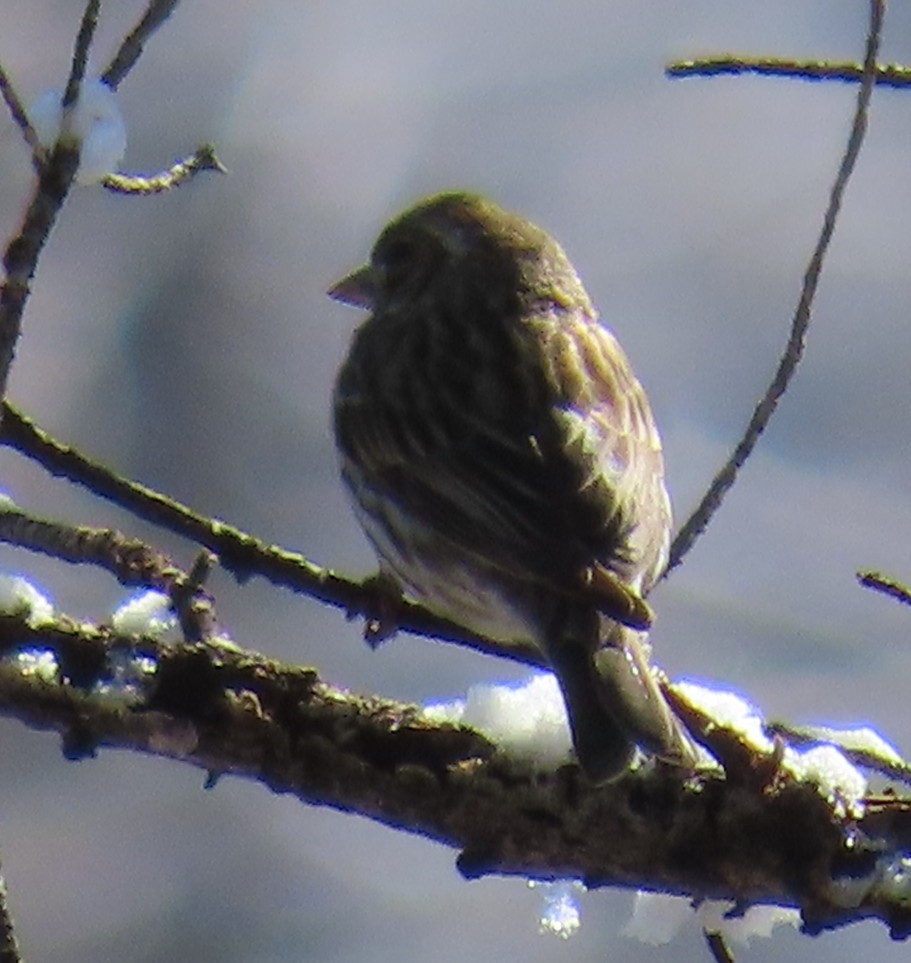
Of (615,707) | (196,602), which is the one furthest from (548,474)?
(196,602)

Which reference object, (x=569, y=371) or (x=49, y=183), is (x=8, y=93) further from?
(x=569, y=371)

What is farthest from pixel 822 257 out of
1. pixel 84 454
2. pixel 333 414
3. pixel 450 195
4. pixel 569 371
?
pixel 450 195

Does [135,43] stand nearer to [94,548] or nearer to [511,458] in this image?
[94,548]

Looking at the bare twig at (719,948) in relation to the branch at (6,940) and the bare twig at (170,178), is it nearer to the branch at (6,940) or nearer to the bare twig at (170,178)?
the branch at (6,940)

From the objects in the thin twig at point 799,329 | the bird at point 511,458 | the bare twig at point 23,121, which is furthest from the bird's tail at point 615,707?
the bare twig at point 23,121

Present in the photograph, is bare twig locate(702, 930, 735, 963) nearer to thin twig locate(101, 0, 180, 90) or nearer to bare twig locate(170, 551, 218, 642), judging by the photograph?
bare twig locate(170, 551, 218, 642)
